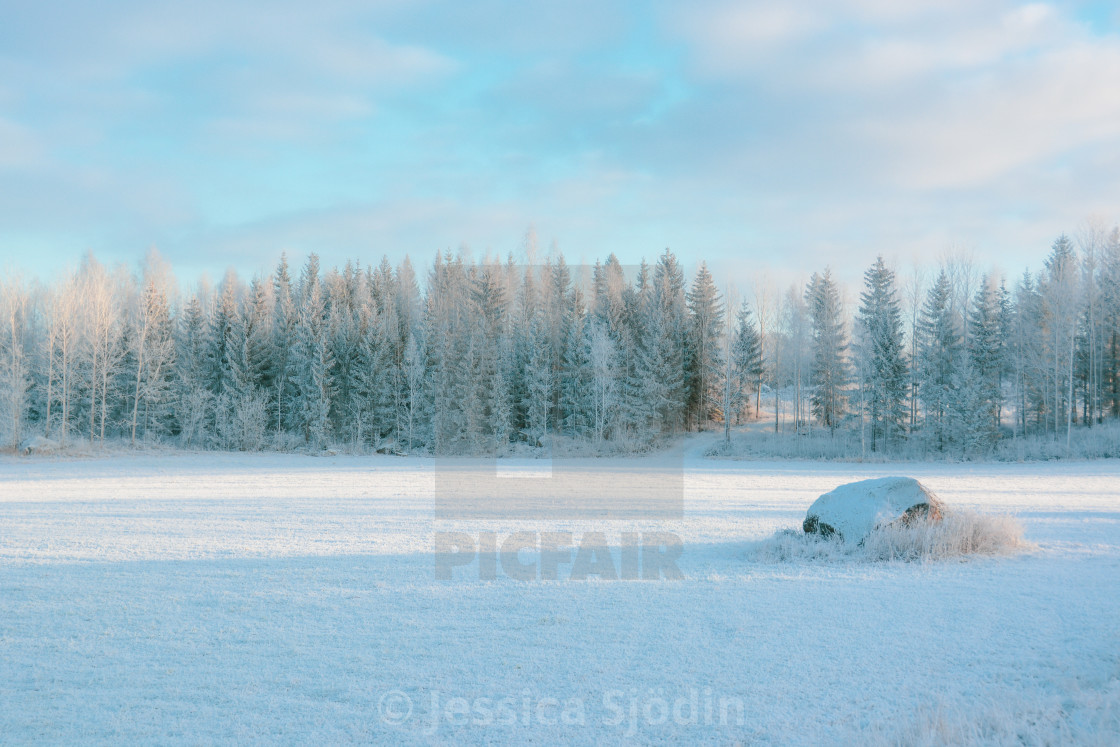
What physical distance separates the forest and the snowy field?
3123 centimetres

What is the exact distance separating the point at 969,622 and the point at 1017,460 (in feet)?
106

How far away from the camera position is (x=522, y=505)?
1509 centimetres

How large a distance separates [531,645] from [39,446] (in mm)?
36053

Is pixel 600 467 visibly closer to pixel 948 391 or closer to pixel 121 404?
pixel 948 391

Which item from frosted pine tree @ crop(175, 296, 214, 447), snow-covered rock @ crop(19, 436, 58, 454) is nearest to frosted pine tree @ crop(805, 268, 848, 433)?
frosted pine tree @ crop(175, 296, 214, 447)

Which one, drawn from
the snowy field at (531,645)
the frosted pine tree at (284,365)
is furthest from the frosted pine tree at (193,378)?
the snowy field at (531,645)

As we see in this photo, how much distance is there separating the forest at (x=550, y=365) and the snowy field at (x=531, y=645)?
3123 centimetres

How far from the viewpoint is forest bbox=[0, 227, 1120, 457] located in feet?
136

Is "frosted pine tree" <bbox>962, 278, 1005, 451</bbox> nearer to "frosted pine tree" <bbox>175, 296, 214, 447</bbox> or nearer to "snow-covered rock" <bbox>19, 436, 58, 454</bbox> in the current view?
"frosted pine tree" <bbox>175, 296, 214, 447</bbox>

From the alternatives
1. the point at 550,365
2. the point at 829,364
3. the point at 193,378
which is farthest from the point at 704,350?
the point at 193,378

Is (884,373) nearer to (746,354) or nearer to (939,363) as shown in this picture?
(939,363)

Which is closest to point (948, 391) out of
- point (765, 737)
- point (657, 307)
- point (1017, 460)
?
point (1017, 460)

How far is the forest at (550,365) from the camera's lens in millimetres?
41406

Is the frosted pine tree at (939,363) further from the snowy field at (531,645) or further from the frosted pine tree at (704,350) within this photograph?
the snowy field at (531,645)
